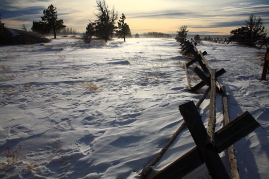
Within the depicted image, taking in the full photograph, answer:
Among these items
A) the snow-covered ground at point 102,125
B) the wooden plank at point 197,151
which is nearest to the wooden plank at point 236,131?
the wooden plank at point 197,151

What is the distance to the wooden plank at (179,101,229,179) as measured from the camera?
5.21 feet

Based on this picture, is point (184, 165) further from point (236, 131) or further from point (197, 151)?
point (236, 131)

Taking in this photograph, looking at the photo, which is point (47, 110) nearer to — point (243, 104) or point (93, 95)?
point (93, 95)

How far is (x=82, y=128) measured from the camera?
3344 millimetres

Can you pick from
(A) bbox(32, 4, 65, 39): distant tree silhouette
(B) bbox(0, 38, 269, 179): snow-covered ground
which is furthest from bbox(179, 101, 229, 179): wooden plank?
(A) bbox(32, 4, 65, 39): distant tree silhouette

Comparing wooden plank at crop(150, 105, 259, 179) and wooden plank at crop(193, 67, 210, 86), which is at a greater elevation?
wooden plank at crop(193, 67, 210, 86)

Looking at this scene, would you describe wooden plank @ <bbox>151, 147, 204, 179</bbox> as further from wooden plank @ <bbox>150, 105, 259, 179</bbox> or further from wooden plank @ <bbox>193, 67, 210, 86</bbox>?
wooden plank @ <bbox>193, 67, 210, 86</bbox>

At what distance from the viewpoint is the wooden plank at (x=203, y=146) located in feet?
5.21

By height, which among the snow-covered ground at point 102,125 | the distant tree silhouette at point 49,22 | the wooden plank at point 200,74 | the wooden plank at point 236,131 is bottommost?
the snow-covered ground at point 102,125

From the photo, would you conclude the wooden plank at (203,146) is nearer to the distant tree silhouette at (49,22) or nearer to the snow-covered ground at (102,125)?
the snow-covered ground at (102,125)

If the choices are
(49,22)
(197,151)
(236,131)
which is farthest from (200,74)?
(49,22)

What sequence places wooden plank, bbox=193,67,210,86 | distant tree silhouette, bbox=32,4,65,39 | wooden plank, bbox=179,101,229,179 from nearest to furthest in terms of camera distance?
wooden plank, bbox=179,101,229,179
wooden plank, bbox=193,67,210,86
distant tree silhouette, bbox=32,4,65,39

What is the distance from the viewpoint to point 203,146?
162cm

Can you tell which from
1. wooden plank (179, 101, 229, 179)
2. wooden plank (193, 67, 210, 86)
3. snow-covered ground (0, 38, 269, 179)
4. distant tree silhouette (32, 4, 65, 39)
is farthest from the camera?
distant tree silhouette (32, 4, 65, 39)
